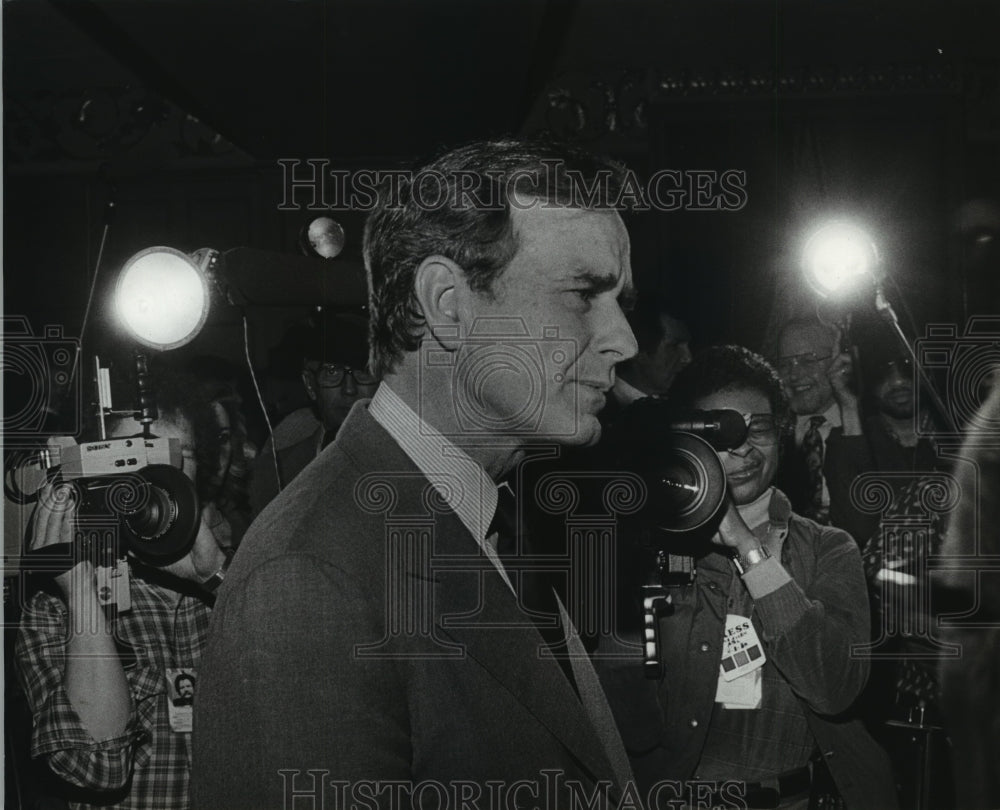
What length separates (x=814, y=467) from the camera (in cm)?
223

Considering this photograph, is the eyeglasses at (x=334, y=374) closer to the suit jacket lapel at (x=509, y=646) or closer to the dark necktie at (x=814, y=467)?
the suit jacket lapel at (x=509, y=646)

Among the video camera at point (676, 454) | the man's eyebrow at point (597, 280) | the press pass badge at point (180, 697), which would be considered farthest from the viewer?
the press pass badge at point (180, 697)

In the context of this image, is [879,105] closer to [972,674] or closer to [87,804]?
[972,674]

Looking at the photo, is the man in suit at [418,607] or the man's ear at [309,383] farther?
the man's ear at [309,383]

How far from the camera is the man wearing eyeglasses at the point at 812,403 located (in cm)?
223

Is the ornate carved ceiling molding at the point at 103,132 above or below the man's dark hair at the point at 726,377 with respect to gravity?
above

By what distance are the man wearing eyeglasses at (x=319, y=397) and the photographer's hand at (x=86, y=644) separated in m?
0.49

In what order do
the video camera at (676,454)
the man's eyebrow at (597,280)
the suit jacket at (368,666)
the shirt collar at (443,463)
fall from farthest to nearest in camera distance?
the video camera at (676,454)
the man's eyebrow at (597,280)
the shirt collar at (443,463)
the suit jacket at (368,666)

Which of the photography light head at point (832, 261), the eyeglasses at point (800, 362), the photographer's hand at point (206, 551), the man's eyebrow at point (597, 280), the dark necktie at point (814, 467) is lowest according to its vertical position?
the photographer's hand at point (206, 551)

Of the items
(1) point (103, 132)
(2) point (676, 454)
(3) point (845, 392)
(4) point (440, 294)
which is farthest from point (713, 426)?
(1) point (103, 132)

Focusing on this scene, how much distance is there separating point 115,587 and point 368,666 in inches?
43.4

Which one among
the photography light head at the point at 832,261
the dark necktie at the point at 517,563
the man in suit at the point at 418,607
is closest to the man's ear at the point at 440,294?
the man in suit at the point at 418,607

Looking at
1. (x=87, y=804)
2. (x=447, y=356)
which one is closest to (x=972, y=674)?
(x=447, y=356)

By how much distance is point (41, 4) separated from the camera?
2449 mm
